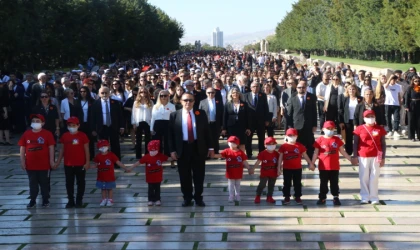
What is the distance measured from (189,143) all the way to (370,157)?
276 centimetres

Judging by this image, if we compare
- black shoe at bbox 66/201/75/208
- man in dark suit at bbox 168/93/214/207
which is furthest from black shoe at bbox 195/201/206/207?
black shoe at bbox 66/201/75/208

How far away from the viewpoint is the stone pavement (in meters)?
8.65

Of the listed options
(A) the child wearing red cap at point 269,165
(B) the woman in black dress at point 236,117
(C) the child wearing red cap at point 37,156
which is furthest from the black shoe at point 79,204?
(B) the woman in black dress at point 236,117

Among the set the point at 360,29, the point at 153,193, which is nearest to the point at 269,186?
the point at 153,193

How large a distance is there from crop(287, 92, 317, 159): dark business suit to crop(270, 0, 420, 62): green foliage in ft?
134

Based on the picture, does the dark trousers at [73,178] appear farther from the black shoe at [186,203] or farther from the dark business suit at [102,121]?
the dark business suit at [102,121]

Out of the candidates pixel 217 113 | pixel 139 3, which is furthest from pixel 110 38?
pixel 217 113

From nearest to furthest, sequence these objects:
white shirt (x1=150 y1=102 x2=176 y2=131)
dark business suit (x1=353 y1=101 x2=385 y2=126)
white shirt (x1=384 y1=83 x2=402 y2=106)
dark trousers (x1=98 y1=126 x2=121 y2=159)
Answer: dark business suit (x1=353 y1=101 x2=385 y2=126)
dark trousers (x1=98 y1=126 x2=121 y2=159)
white shirt (x1=150 y1=102 x2=176 y2=131)
white shirt (x1=384 y1=83 x2=402 y2=106)

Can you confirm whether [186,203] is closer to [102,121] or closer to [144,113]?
[102,121]

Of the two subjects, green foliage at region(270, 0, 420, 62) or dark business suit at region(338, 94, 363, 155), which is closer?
dark business suit at region(338, 94, 363, 155)

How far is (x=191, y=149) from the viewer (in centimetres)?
1079

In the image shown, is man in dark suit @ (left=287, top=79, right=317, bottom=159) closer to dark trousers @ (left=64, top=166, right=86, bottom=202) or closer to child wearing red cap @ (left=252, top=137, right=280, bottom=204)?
child wearing red cap @ (left=252, top=137, right=280, bottom=204)

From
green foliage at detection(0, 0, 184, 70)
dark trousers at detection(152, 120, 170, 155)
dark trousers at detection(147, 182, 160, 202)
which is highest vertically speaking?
green foliage at detection(0, 0, 184, 70)

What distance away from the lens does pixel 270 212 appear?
404 inches
